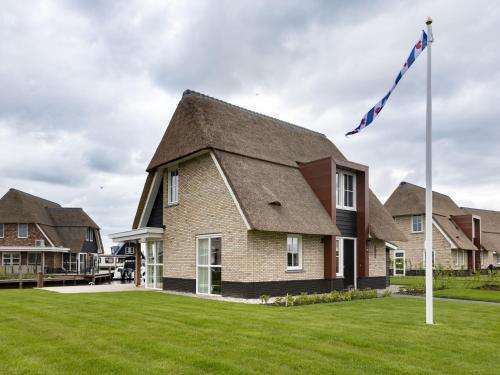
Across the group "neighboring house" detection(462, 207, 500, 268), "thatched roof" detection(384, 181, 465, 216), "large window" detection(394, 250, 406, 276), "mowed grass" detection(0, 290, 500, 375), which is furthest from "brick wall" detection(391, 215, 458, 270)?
"mowed grass" detection(0, 290, 500, 375)

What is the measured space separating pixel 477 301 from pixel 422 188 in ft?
86.1

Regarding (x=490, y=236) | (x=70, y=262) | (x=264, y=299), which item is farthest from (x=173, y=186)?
(x=490, y=236)

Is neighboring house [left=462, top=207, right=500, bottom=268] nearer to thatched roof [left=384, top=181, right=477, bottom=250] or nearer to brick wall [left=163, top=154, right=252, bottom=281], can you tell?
thatched roof [left=384, top=181, right=477, bottom=250]

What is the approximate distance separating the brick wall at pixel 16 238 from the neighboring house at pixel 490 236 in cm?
4155

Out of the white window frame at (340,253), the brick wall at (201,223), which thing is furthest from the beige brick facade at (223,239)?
the white window frame at (340,253)

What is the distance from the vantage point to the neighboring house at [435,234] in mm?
38438

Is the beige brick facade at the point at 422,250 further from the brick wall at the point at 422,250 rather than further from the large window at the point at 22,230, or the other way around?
the large window at the point at 22,230

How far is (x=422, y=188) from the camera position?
1634 inches

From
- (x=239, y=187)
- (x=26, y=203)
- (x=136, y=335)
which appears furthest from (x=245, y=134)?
(x=26, y=203)

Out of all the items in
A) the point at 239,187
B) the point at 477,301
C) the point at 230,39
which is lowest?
the point at 477,301

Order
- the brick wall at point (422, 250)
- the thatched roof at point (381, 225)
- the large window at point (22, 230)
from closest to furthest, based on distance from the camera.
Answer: the thatched roof at point (381, 225), the brick wall at point (422, 250), the large window at point (22, 230)

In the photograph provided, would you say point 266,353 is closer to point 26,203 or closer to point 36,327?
point 36,327

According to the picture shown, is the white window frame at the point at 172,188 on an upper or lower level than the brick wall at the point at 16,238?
upper

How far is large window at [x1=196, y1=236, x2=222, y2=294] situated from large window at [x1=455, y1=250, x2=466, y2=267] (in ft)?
94.3
